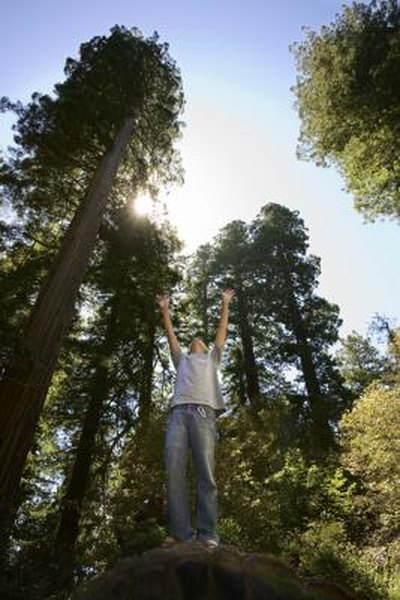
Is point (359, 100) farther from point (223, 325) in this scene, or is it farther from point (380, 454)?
point (223, 325)

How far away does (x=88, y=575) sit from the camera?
5.32 metres

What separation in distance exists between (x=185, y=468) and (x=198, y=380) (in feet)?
2.62

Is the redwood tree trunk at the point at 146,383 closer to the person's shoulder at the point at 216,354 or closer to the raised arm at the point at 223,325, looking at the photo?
the raised arm at the point at 223,325

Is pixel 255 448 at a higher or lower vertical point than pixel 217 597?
higher

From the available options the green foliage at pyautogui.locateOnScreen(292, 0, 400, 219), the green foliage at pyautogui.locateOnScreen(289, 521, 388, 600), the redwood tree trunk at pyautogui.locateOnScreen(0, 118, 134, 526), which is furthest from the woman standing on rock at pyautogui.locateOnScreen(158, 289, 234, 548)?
the green foliage at pyautogui.locateOnScreen(292, 0, 400, 219)

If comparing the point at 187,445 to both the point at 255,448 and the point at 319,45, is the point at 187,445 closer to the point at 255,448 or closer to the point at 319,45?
the point at 255,448

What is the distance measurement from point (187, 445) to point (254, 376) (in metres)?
19.6

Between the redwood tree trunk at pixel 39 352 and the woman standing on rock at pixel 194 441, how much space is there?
1972 millimetres

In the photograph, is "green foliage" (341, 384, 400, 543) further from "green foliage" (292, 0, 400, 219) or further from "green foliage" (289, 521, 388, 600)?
"green foliage" (292, 0, 400, 219)

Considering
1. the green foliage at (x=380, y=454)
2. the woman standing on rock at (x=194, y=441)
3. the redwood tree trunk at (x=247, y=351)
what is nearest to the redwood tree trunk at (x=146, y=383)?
the green foliage at (x=380, y=454)

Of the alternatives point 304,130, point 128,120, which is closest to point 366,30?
point 304,130

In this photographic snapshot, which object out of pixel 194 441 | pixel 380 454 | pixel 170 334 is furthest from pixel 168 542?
pixel 380 454

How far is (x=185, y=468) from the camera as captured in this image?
470cm

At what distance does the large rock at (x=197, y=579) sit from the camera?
3.20m
